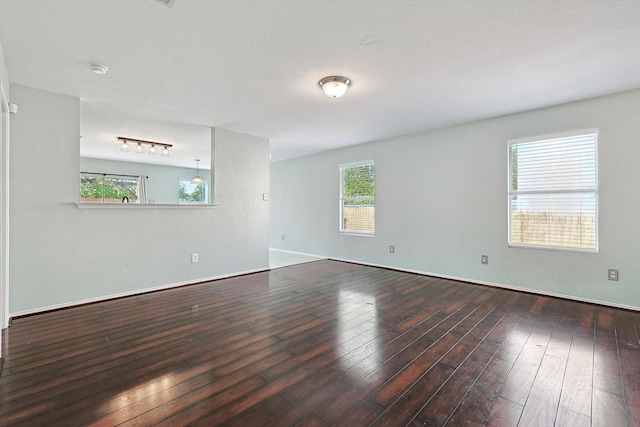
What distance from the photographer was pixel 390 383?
6.05 ft

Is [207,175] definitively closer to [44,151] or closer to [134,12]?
[44,151]

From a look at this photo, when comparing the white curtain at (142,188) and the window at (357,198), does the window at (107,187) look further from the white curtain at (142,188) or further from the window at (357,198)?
the window at (357,198)

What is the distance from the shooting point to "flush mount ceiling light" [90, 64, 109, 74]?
2.64 m

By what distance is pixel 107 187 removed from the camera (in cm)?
783

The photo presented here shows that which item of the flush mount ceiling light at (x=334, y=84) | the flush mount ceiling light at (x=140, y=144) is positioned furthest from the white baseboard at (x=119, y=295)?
the flush mount ceiling light at (x=334, y=84)

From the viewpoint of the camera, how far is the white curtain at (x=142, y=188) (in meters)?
8.37

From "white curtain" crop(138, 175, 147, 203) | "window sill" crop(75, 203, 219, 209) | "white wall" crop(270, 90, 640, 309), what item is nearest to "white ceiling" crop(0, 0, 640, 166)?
"white wall" crop(270, 90, 640, 309)

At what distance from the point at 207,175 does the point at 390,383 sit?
938 cm

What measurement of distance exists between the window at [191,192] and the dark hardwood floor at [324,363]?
6.31m

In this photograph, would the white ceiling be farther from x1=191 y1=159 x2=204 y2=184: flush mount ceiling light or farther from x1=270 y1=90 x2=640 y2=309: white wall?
x1=191 y1=159 x2=204 y2=184: flush mount ceiling light

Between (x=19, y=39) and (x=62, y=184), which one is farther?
(x=62, y=184)

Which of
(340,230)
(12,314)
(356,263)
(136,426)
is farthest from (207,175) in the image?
(136,426)

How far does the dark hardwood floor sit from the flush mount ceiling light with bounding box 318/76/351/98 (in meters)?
2.29

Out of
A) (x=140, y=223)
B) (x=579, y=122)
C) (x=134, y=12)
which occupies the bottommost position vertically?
(x=140, y=223)
